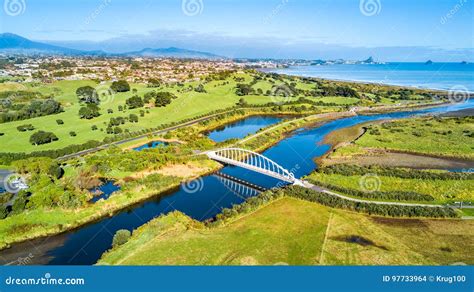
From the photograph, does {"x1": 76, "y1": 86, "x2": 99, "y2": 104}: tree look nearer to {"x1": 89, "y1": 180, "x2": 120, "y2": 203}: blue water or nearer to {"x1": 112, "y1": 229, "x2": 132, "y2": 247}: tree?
{"x1": 89, "y1": 180, "x2": 120, "y2": 203}: blue water

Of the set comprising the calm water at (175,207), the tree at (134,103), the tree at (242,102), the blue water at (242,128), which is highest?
the tree at (134,103)

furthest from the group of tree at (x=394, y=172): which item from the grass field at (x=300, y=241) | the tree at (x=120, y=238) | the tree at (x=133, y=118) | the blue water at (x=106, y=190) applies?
the tree at (x=133, y=118)

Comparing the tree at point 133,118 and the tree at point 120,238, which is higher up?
the tree at point 120,238

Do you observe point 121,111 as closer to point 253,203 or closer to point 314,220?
point 253,203

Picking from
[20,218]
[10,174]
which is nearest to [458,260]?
[20,218]

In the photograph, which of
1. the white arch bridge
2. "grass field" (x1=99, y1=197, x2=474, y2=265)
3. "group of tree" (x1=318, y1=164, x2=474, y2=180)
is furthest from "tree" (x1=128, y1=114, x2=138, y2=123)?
"grass field" (x1=99, y1=197, x2=474, y2=265)

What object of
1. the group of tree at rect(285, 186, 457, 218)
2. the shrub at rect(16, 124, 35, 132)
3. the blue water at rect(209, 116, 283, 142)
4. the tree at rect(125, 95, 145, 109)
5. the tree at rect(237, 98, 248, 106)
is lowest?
the blue water at rect(209, 116, 283, 142)

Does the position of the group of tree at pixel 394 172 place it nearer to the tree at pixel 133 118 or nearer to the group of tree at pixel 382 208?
the group of tree at pixel 382 208
